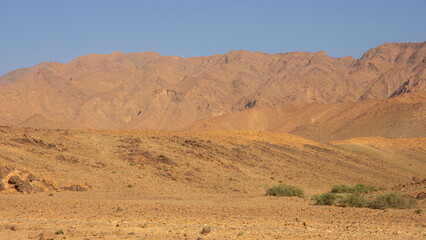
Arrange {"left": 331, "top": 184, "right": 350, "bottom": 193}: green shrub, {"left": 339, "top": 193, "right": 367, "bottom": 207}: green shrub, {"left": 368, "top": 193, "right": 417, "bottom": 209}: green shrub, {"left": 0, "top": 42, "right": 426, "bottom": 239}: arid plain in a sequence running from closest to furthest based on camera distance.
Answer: {"left": 0, "top": 42, "right": 426, "bottom": 239}: arid plain → {"left": 368, "top": 193, "right": 417, "bottom": 209}: green shrub → {"left": 339, "top": 193, "right": 367, "bottom": 207}: green shrub → {"left": 331, "top": 184, "right": 350, "bottom": 193}: green shrub

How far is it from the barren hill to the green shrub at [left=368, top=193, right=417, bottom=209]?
6815 centimetres

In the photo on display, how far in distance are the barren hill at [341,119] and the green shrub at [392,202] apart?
68154mm

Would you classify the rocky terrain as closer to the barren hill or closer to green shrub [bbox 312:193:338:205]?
green shrub [bbox 312:193:338:205]

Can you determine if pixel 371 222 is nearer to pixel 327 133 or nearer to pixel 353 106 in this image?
pixel 327 133

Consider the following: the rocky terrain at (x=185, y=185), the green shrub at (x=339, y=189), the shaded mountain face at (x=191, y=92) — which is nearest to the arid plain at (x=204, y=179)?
the rocky terrain at (x=185, y=185)

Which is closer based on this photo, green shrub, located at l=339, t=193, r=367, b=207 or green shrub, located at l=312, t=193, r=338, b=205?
green shrub, located at l=339, t=193, r=367, b=207

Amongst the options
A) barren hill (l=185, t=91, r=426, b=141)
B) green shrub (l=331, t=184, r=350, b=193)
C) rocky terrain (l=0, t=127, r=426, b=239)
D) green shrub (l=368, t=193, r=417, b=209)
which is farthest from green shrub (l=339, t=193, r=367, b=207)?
barren hill (l=185, t=91, r=426, b=141)

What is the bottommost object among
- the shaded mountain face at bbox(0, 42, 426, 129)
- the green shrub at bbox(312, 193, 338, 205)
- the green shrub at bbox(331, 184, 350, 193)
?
the green shrub at bbox(331, 184, 350, 193)

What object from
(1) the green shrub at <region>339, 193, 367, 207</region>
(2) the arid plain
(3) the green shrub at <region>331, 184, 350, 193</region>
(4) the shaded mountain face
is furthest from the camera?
(4) the shaded mountain face

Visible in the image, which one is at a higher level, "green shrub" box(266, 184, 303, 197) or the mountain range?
the mountain range

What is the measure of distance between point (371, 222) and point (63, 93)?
16089 centimetres

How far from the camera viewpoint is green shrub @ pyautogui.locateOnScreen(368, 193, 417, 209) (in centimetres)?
1653

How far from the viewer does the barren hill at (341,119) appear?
8550 centimetres

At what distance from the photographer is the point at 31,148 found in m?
25.6
